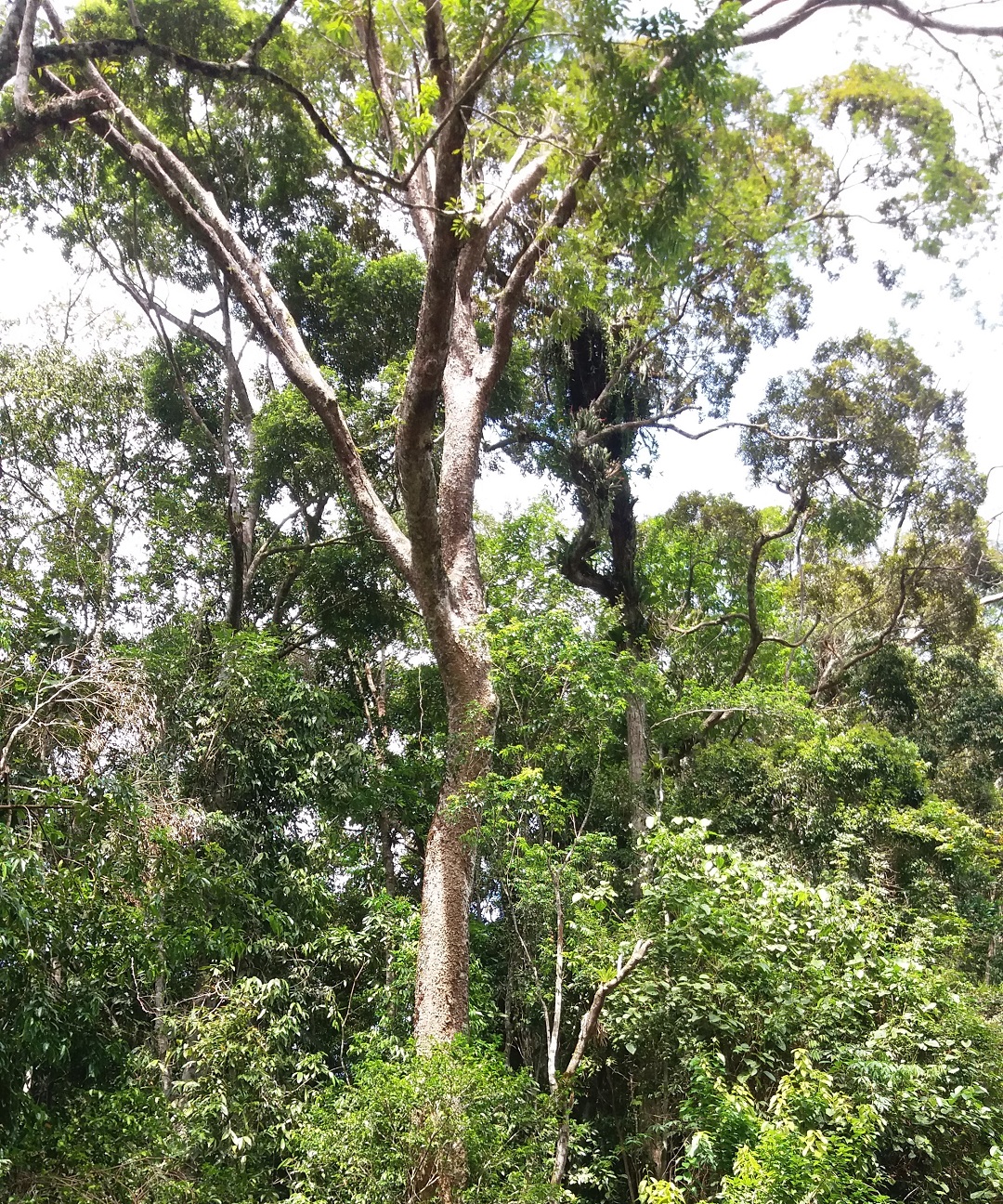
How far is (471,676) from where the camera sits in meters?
6.20

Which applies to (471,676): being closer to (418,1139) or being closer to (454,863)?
(454,863)

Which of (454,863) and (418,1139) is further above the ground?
(454,863)

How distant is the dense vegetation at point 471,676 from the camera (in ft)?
14.5

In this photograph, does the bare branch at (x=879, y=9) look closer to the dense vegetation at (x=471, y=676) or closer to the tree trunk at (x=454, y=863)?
the dense vegetation at (x=471, y=676)

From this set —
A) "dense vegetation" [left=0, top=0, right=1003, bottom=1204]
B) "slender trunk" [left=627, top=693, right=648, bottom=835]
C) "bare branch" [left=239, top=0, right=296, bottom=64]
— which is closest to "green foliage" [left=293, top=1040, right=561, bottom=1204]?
"dense vegetation" [left=0, top=0, right=1003, bottom=1204]

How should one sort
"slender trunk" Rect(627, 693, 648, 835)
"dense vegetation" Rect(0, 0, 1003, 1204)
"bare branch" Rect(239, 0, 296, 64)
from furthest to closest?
"slender trunk" Rect(627, 693, 648, 835)
"bare branch" Rect(239, 0, 296, 64)
"dense vegetation" Rect(0, 0, 1003, 1204)

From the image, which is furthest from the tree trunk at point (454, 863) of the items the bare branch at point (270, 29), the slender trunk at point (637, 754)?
the bare branch at point (270, 29)

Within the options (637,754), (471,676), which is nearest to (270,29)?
(471,676)

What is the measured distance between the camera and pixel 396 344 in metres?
10.1

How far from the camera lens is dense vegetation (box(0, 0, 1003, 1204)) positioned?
14.5 ft

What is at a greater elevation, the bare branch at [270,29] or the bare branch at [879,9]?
the bare branch at [879,9]

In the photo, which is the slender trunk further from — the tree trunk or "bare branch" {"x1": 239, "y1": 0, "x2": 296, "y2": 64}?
"bare branch" {"x1": 239, "y1": 0, "x2": 296, "y2": 64}

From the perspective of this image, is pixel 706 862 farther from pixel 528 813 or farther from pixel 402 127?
pixel 402 127

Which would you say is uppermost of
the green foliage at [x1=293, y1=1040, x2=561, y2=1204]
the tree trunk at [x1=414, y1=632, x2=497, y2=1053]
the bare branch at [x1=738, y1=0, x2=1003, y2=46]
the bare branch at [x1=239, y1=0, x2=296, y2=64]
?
the bare branch at [x1=738, y1=0, x2=1003, y2=46]
